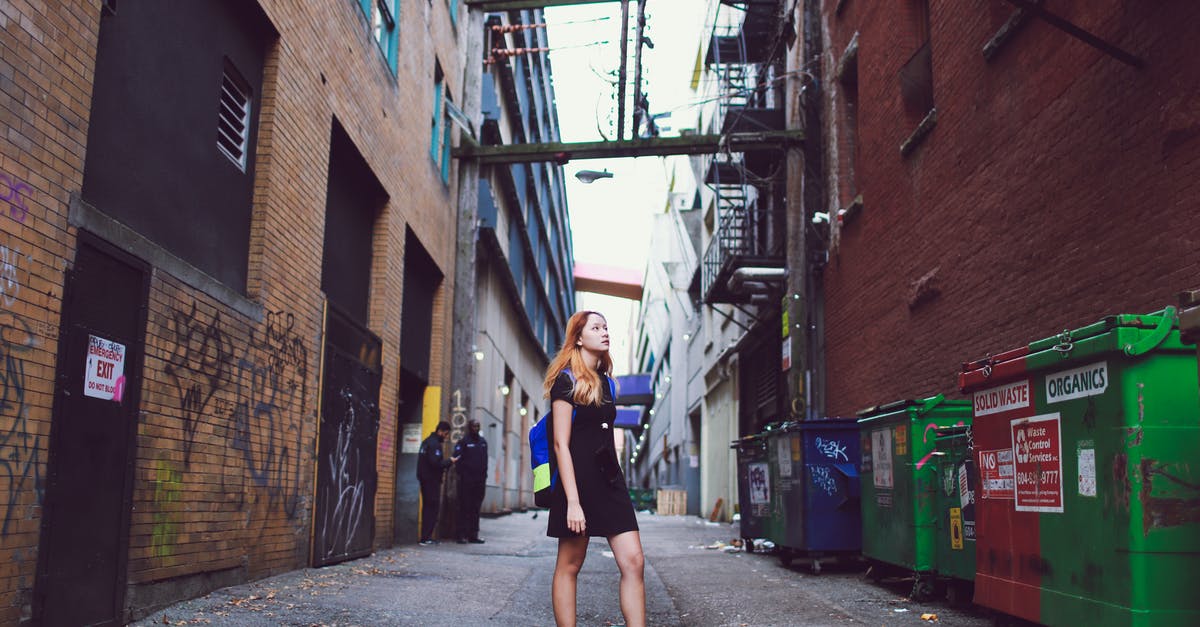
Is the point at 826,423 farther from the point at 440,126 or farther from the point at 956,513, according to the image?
the point at 440,126

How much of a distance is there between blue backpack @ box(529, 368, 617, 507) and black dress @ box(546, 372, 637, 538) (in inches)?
1.6

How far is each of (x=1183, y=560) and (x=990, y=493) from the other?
5.19 ft

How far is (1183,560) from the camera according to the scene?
14.9ft

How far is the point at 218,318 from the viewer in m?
7.31

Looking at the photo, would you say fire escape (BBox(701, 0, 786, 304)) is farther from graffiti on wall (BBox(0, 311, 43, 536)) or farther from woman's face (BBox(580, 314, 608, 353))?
graffiti on wall (BBox(0, 311, 43, 536))

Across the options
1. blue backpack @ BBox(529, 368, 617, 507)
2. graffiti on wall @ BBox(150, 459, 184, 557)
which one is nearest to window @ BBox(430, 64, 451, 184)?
graffiti on wall @ BBox(150, 459, 184, 557)

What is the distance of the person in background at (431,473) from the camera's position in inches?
566

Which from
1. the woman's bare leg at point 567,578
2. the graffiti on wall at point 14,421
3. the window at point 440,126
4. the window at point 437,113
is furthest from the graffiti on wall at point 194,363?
the window at point 437,113

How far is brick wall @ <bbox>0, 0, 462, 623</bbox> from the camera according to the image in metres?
4.76

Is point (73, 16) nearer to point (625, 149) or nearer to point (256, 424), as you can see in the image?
point (256, 424)

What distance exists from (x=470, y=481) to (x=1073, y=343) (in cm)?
1132

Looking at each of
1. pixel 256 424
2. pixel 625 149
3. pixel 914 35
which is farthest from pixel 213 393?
pixel 625 149

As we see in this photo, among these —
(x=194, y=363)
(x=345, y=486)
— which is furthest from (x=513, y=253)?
(x=194, y=363)

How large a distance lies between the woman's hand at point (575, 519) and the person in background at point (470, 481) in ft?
35.1
